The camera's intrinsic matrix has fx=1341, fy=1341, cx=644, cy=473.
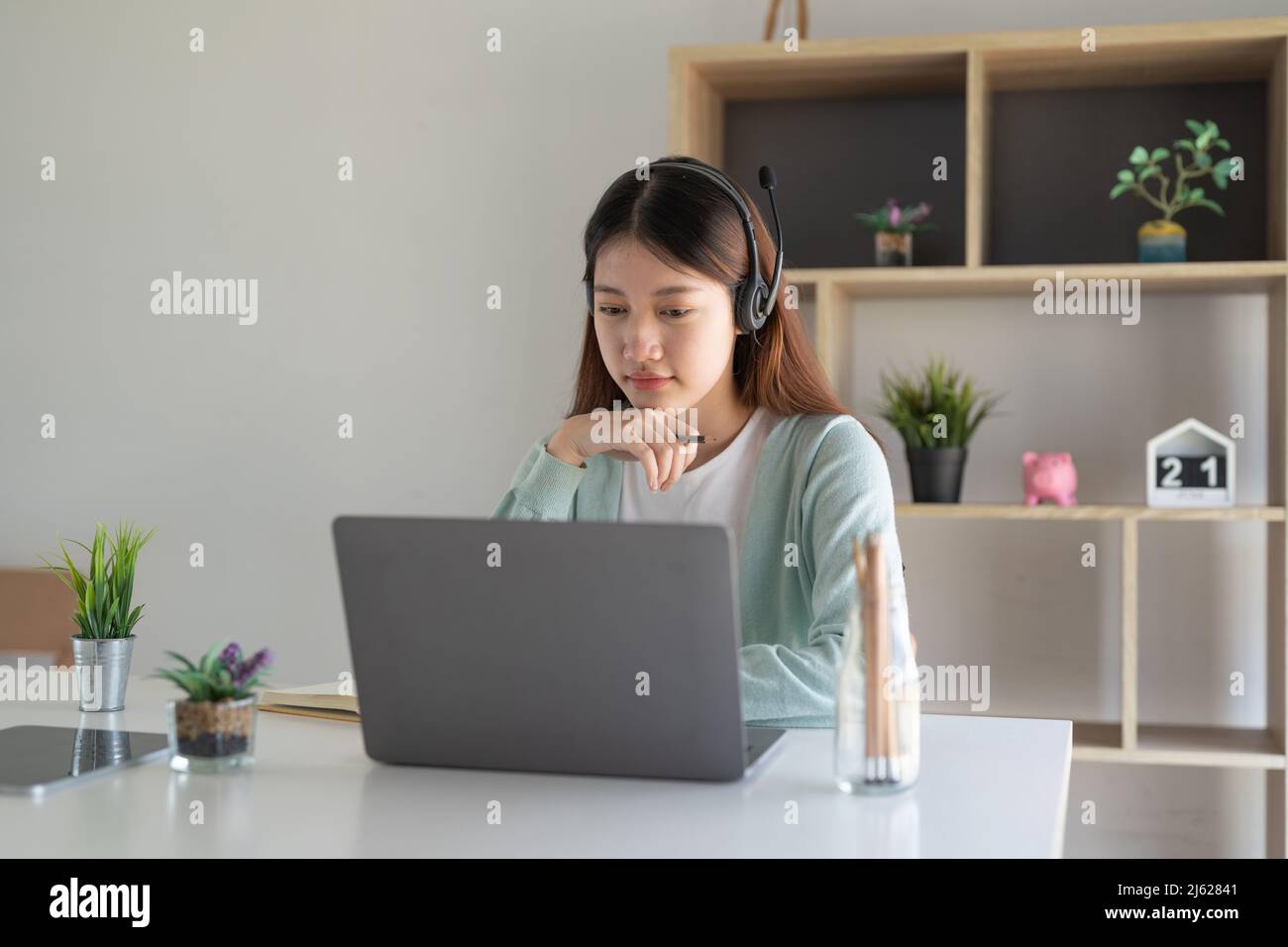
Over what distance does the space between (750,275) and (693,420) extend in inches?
9.4

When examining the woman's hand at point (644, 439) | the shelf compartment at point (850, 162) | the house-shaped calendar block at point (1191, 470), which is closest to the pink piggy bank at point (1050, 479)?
the house-shaped calendar block at point (1191, 470)

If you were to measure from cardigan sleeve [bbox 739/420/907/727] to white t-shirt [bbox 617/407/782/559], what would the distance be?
0.15 metres

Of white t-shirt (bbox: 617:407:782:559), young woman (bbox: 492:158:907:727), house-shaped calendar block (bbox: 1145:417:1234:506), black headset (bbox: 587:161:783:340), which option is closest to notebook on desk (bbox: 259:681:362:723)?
young woman (bbox: 492:158:907:727)

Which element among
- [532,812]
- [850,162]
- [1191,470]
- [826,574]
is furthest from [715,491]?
[850,162]

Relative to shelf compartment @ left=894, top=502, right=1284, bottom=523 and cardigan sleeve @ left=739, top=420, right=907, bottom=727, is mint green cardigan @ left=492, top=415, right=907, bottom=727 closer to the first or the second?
cardigan sleeve @ left=739, top=420, right=907, bottom=727

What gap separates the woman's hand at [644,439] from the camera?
1463mm

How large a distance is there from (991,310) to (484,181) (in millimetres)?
1105

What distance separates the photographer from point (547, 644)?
984 mm

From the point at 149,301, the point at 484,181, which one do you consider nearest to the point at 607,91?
the point at 484,181

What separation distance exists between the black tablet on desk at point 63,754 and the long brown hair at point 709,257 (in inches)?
31.9

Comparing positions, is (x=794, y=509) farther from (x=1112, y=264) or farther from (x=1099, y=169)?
(x=1099, y=169)
